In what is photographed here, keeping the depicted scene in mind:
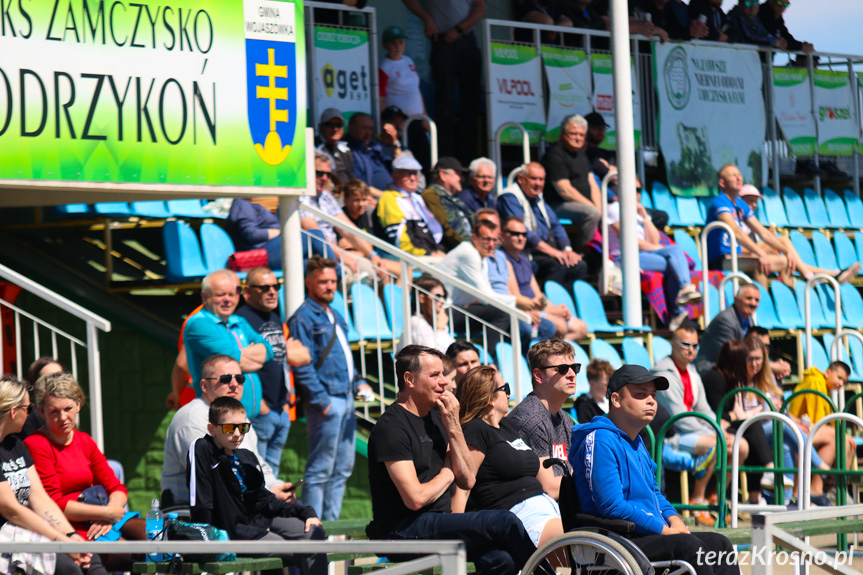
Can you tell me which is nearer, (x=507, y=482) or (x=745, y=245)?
(x=507, y=482)

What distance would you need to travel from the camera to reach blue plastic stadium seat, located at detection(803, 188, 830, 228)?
15.6 m

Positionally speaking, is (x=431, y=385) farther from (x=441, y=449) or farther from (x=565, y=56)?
(x=565, y=56)

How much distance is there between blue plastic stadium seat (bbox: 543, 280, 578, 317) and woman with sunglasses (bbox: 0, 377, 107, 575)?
5.65m

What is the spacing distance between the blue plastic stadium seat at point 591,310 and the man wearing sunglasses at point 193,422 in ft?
15.9

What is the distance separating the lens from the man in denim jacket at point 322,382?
7.81m

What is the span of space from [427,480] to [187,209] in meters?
4.90

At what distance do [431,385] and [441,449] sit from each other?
305mm

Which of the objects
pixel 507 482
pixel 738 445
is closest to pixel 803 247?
pixel 738 445

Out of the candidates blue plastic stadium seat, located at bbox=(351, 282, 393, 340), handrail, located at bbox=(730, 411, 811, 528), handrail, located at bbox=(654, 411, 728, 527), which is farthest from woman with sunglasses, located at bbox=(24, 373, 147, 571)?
handrail, located at bbox=(730, 411, 811, 528)

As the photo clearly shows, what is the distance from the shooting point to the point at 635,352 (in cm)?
1052

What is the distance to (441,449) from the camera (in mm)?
5645

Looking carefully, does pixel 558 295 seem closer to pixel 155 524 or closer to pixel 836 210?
pixel 155 524

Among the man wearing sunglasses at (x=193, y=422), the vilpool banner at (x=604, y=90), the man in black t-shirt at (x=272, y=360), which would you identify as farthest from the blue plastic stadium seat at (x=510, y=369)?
the vilpool banner at (x=604, y=90)

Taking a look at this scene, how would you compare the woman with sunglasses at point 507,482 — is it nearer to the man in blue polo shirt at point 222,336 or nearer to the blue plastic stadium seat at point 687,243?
the man in blue polo shirt at point 222,336
